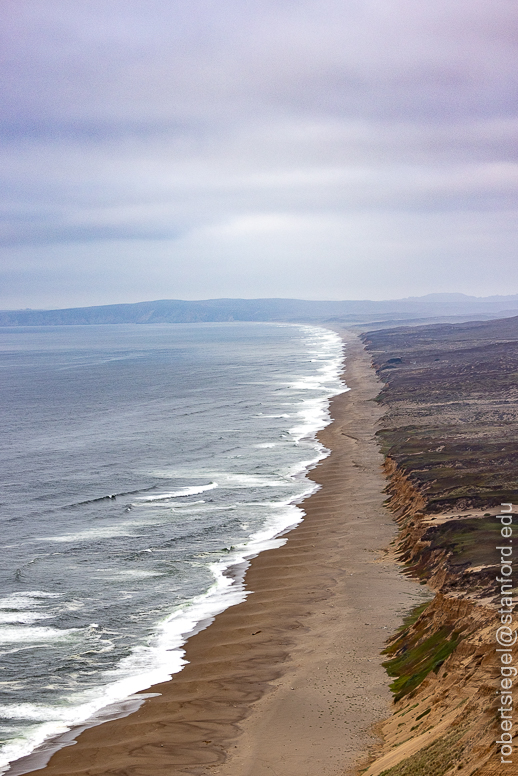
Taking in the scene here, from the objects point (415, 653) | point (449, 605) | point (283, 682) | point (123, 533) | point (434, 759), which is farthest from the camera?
point (123, 533)

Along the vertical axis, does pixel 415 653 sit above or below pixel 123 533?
above

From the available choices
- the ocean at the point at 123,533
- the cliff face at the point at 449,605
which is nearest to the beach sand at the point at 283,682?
the cliff face at the point at 449,605

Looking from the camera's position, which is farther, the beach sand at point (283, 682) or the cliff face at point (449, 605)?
the beach sand at point (283, 682)

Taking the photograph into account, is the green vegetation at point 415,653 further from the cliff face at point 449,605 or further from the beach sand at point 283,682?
the beach sand at point 283,682

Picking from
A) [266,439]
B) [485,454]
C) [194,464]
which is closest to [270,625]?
[485,454]

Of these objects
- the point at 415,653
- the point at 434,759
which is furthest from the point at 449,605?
the point at 434,759

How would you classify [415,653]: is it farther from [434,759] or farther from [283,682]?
[434,759]

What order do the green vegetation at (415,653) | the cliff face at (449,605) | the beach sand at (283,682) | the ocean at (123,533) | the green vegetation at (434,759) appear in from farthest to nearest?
the ocean at (123,533)
the green vegetation at (415,653)
the beach sand at (283,682)
the cliff face at (449,605)
the green vegetation at (434,759)
